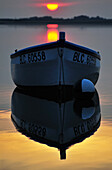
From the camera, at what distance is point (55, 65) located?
1502cm

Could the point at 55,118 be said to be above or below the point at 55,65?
below

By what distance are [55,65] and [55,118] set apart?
11.9ft

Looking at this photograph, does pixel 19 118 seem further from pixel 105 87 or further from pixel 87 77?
pixel 105 87

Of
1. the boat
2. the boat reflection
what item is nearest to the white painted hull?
the boat

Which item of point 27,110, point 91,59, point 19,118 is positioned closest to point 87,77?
point 91,59

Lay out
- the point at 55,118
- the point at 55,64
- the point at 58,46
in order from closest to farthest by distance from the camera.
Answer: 1. the point at 55,118
2. the point at 58,46
3. the point at 55,64

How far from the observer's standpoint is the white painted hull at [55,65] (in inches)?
590

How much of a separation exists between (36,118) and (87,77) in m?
5.48

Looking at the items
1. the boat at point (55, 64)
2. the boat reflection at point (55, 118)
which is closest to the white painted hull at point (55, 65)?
the boat at point (55, 64)

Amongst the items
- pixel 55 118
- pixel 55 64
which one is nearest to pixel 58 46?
pixel 55 64

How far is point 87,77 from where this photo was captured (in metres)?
16.9

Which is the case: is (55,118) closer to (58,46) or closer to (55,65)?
(55,65)

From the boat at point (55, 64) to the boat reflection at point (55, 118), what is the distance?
1.93ft

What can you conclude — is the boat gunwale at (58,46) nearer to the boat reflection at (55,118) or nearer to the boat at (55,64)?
the boat at (55,64)
